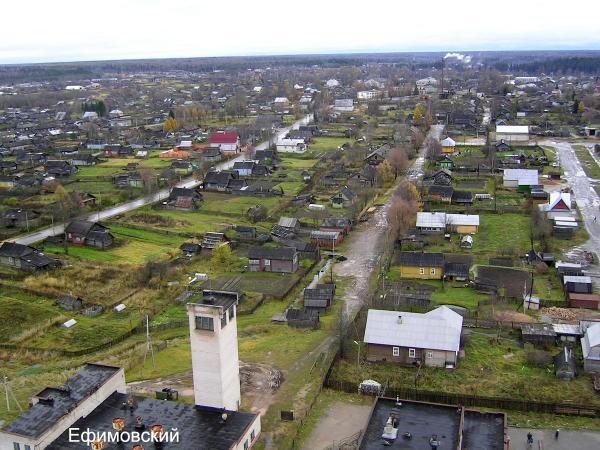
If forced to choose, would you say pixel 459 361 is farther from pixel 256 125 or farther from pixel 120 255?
pixel 256 125

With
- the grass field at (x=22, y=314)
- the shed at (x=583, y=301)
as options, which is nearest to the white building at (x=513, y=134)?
the shed at (x=583, y=301)

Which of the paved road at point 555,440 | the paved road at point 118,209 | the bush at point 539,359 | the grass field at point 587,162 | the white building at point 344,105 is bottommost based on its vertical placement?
the paved road at point 555,440

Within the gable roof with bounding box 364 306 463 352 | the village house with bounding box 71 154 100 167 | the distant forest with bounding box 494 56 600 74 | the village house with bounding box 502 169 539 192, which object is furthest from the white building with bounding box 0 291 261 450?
the distant forest with bounding box 494 56 600 74

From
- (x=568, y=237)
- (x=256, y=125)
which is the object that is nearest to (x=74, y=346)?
(x=568, y=237)

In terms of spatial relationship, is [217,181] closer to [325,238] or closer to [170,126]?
[325,238]

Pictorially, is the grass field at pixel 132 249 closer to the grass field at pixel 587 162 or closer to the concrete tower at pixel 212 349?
the concrete tower at pixel 212 349

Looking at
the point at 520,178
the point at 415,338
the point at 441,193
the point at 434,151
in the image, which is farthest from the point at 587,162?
the point at 415,338
